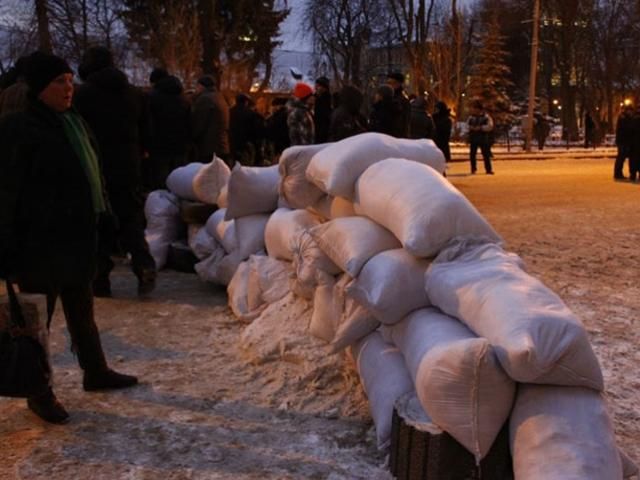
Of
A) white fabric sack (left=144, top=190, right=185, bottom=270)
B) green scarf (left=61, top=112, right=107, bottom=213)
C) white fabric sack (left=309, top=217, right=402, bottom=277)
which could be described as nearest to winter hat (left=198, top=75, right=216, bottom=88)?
white fabric sack (left=144, top=190, right=185, bottom=270)

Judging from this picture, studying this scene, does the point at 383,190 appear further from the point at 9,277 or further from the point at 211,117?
the point at 211,117

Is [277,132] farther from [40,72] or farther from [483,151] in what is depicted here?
[483,151]

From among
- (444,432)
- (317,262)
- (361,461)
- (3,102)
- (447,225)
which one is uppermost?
(3,102)

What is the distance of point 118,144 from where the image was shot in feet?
18.5

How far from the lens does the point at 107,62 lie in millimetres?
5801

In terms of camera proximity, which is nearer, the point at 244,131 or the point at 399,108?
the point at 399,108

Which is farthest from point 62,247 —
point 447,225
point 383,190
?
point 447,225

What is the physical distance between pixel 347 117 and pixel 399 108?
1.36 meters

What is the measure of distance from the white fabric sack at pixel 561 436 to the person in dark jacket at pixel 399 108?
673cm

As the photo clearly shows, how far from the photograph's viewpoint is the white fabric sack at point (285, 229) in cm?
480

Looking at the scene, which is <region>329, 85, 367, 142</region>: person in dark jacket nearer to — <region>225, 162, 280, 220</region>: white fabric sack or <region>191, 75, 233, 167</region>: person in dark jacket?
<region>191, 75, 233, 167</region>: person in dark jacket

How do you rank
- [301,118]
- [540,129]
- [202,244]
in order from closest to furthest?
1. [202,244]
2. [301,118]
3. [540,129]

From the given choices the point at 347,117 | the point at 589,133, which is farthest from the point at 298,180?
the point at 589,133

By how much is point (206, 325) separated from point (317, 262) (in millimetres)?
1346
